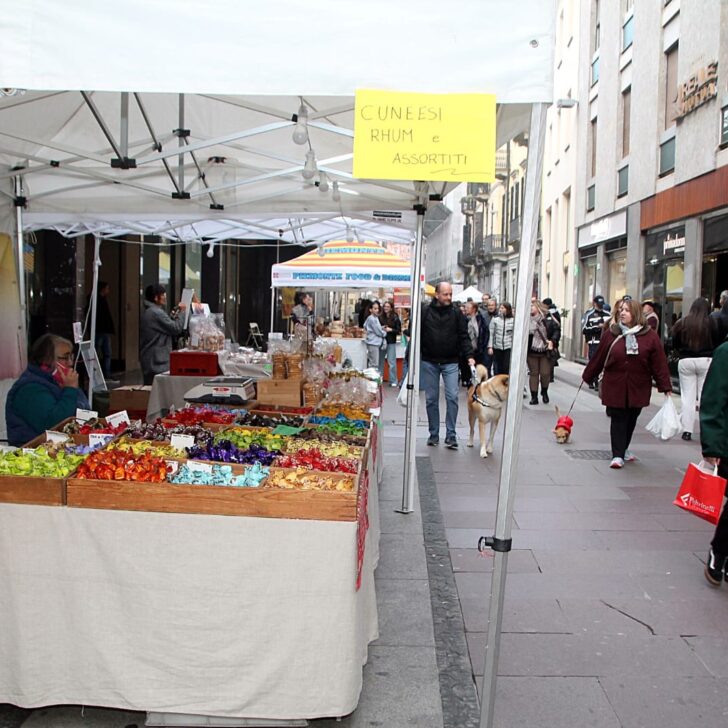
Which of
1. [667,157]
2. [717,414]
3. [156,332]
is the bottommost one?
[717,414]

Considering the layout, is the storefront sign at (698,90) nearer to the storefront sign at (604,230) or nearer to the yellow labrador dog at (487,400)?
the storefront sign at (604,230)

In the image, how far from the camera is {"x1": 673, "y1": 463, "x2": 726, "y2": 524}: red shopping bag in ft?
15.0

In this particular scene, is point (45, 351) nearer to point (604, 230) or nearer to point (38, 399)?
point (38, 399)

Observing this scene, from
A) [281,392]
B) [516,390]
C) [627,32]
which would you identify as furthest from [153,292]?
[627,32]

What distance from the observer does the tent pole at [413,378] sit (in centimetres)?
650

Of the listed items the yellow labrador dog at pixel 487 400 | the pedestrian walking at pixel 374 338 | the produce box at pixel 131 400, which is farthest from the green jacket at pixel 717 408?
the pedestrian walking at pixel 374 338

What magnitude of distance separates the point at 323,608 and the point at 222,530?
51 cm

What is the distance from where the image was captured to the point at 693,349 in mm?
10258

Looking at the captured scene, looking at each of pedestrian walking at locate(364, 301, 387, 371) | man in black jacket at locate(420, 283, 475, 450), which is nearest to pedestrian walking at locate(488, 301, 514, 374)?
pedestrian walking at locate(364, 301, 387, 371)

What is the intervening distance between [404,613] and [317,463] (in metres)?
1.27

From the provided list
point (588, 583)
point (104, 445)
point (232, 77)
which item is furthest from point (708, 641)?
point (232, 77)

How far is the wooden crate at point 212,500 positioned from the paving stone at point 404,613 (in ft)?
4.30

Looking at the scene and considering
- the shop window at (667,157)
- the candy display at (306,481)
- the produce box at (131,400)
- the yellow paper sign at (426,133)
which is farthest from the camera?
the shop window at (667,157)

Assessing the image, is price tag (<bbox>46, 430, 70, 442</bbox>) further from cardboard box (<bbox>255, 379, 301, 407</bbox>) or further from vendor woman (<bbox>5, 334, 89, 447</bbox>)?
cardboard box (<bbox>255, 379, 301, 407</bbox>)
